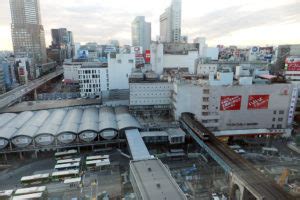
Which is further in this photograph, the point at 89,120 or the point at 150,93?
the point at 150,93

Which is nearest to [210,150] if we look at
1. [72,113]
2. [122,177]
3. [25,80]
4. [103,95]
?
[122,177]

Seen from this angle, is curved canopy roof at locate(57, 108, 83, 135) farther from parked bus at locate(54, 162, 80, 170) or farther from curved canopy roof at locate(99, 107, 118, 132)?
parked bus at locate(54, 162, 80, 170)

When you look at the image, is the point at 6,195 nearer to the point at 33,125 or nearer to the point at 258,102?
the point at 33,125

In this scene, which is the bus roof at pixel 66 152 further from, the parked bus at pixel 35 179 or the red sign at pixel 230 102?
the red sign at pixel 230 102

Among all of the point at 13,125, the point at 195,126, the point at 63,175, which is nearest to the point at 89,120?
the point at 13,125

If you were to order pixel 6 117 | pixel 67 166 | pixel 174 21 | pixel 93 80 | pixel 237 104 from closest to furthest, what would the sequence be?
pixel 67 166 → pixel 237 104 → pixel 6 117 → pixel 93 80 → pixel 174 21

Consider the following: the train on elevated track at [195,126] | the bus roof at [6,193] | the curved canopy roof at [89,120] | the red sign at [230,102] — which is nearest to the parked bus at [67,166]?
the bus roof at [6,193]
